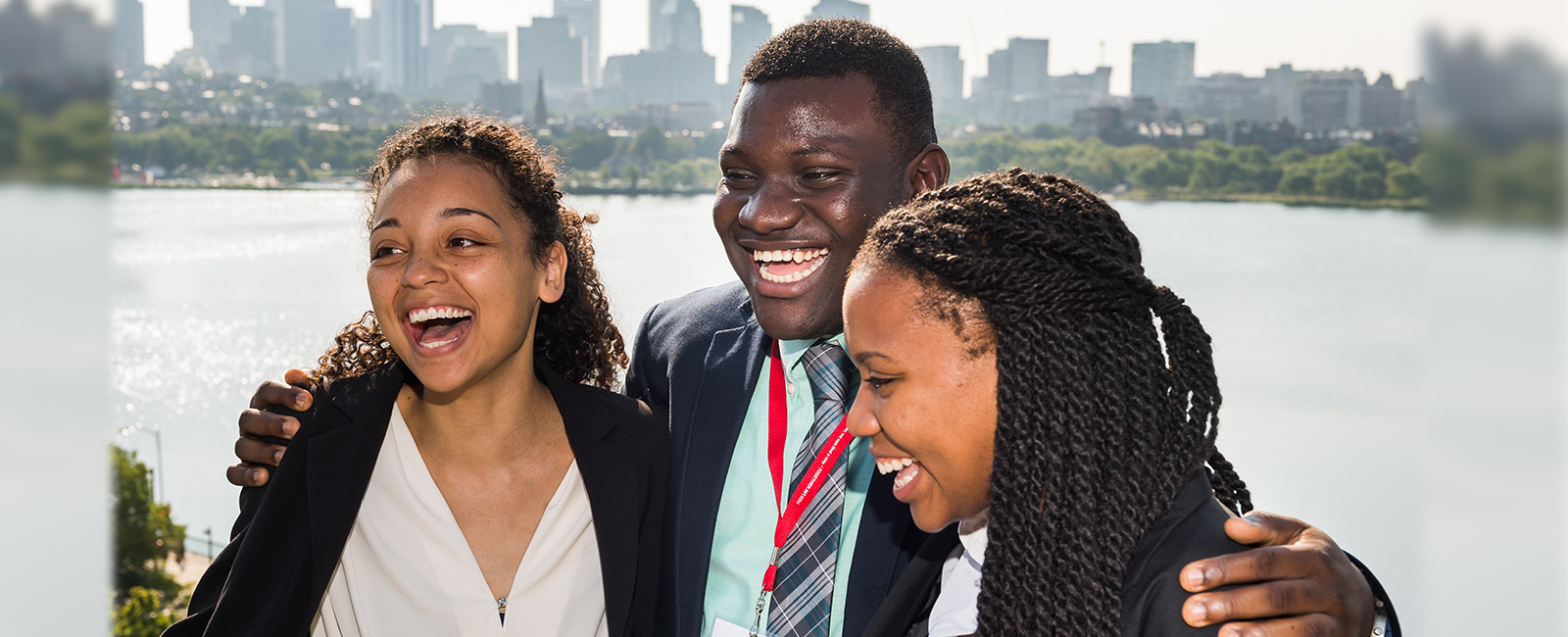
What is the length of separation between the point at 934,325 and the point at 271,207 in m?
47.9

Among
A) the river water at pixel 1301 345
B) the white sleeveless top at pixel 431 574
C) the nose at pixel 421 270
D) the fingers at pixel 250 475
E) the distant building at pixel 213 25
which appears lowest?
the river water at pixel 1301 345

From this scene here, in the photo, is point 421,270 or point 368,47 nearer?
point 421,270

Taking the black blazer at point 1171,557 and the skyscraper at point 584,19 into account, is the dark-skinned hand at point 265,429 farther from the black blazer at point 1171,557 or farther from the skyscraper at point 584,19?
the skyscraper at point 584,19

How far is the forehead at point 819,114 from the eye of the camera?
73.4 inches

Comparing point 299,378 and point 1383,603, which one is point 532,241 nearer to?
point 299,378

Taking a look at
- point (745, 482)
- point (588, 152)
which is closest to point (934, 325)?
point (745, 482)

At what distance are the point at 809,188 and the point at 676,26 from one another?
1671 centimetres

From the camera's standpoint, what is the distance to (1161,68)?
14.2 metres

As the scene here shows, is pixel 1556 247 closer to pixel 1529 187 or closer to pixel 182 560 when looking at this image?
pixel 1529 187

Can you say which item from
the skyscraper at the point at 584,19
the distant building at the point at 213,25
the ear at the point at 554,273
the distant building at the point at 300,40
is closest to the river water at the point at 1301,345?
the ear at the point at 554,273

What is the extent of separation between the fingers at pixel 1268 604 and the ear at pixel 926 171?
39.2 inches

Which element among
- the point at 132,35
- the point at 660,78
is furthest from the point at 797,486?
the point at 132,35

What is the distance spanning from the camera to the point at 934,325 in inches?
48.9

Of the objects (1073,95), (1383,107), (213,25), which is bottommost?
(1383,107)
